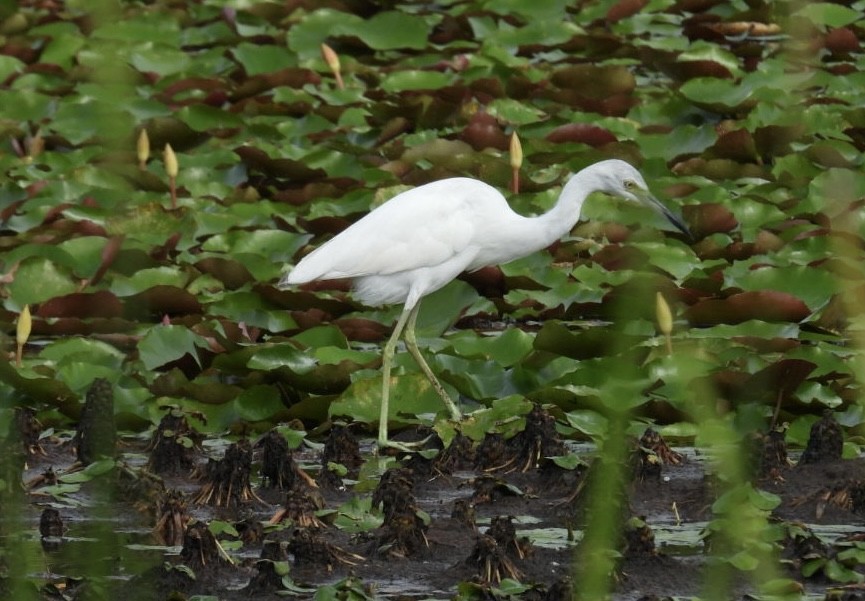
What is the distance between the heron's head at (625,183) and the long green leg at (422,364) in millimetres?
858

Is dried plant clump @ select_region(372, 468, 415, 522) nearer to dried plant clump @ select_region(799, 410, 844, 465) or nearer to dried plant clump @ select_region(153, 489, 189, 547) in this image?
dried plant clump @ select_region(153, 489, 189, 547)

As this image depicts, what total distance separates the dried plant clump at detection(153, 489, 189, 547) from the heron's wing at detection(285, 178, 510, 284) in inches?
61.9

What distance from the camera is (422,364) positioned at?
558cm

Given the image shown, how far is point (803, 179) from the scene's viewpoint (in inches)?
284

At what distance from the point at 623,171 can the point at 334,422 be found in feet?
4.99

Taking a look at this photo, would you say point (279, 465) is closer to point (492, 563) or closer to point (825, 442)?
point (492, 563)

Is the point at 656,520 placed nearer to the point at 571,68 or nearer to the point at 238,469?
the point at 238,469

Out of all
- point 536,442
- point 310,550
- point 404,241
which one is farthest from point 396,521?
point 404,241

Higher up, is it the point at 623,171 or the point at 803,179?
the point at 623,171

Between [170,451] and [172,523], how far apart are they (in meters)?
0.76

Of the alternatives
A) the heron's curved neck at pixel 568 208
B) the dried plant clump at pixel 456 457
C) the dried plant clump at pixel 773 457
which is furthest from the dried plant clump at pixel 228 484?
the heron's curved neck at pixel 568 208

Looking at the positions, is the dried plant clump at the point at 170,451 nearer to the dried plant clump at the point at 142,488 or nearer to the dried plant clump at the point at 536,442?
the dried plant clump at the point at 142,488

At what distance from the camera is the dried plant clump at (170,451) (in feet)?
16.6

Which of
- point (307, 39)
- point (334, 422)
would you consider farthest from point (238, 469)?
point (307, 39)
